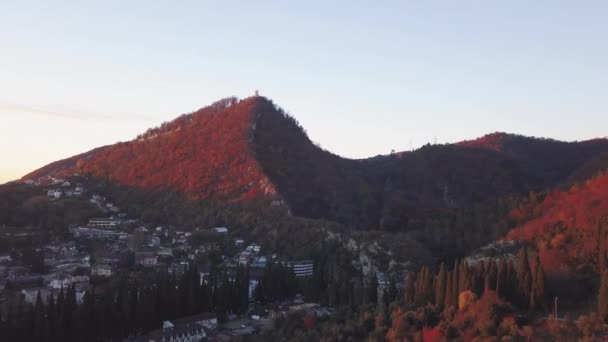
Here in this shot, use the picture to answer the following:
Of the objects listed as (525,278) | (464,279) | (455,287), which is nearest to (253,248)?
(455,287)


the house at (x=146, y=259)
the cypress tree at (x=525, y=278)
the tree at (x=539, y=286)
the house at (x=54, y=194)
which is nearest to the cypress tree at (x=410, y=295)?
the cypress tree at (x=525, y=278)

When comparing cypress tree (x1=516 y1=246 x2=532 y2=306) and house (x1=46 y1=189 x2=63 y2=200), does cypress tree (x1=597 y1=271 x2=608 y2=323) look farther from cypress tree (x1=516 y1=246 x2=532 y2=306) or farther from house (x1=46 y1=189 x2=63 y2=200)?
house (x1=46 y1=189 x2=63 y2=200)

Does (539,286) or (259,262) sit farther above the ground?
(259,262)

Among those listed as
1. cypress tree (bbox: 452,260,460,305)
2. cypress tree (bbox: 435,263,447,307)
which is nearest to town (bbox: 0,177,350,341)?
cypress tree (bbox: 435,263,447,307)

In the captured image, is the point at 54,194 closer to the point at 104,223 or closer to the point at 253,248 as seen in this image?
the point at 104,223

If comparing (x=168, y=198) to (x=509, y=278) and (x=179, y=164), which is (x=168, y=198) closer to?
(x=179, y=164)
